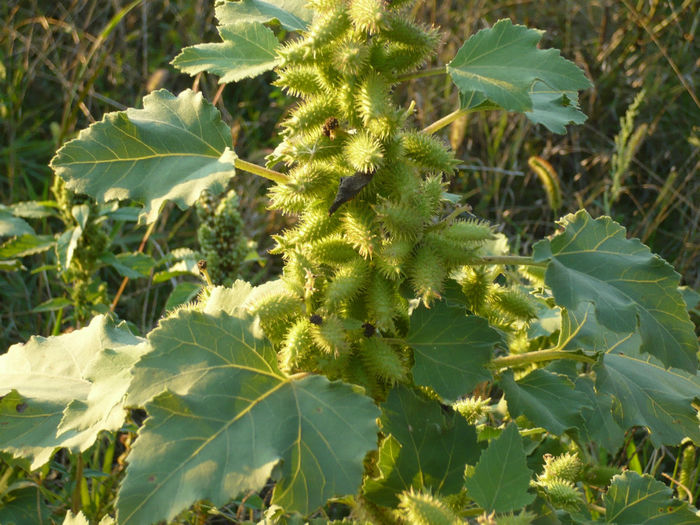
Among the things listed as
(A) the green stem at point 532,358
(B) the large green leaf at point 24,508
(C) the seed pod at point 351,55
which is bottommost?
(B) the large green leaf at point 24,508

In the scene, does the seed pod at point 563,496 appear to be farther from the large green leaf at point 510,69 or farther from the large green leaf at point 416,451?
the large green leaf at point 510,69

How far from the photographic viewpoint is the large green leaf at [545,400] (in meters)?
1.33

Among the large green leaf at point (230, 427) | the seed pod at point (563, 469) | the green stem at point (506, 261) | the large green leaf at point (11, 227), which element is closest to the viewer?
the large green leaf at point (230, 427)

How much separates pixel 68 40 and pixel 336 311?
4446 millimetres

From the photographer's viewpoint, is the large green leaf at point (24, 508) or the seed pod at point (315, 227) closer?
the seed pod at point (315, 227)

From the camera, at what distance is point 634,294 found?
1.26 meters

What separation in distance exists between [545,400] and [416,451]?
0.96 feet

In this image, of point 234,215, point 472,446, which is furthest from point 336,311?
point 234,215

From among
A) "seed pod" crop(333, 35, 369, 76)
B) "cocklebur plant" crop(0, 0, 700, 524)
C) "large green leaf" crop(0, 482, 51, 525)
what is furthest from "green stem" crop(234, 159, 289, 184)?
"large green leaf" crop(0, 482, 51, 525)

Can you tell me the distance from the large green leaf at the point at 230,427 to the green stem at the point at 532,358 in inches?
14.8

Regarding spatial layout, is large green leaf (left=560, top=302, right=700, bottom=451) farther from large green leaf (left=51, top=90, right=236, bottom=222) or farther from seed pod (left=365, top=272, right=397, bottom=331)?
large green leaf (left=51, top=90, right=236, bottom=222)

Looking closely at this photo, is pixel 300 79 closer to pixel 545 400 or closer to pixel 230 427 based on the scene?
pixel 230 427

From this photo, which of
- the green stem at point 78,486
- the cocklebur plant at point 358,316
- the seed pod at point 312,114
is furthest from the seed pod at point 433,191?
the green stem at point 78,486

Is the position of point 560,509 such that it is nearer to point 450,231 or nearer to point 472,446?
point 472,446
